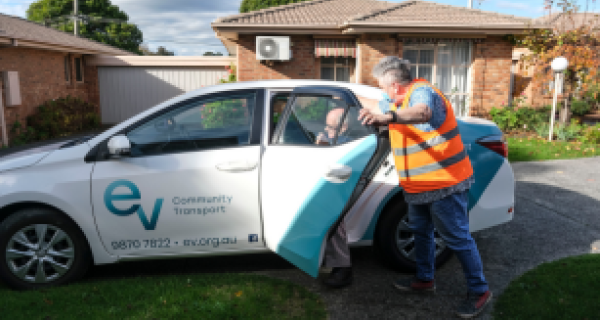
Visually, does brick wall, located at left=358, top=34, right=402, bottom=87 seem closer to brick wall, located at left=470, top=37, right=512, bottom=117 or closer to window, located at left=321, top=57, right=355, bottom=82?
window, located at left=321, top=57, right=355, bottom=82

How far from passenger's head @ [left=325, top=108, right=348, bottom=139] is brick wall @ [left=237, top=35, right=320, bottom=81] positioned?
967 cm

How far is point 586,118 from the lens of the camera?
17719 millimetres

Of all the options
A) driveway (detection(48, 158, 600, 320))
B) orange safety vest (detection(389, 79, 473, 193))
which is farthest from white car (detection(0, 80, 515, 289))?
driveway (detection(48, 158, 600, 320))

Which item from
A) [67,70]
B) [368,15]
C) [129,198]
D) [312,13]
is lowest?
[129,198]


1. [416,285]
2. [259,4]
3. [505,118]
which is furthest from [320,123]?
[259,4]

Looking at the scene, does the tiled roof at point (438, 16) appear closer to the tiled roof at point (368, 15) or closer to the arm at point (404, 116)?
the tiled roof at point (368, 15)

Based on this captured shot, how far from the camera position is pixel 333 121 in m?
3.52

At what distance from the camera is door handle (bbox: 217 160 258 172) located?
3.41 m

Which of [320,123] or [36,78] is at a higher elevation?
[36,78]

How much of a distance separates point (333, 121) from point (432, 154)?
0.83m

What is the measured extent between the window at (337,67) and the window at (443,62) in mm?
1659

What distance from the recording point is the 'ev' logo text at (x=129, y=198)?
11.3ft

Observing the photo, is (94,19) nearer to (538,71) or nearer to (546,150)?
(538,71)

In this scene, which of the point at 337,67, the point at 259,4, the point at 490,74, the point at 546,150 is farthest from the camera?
the point at 259,4
